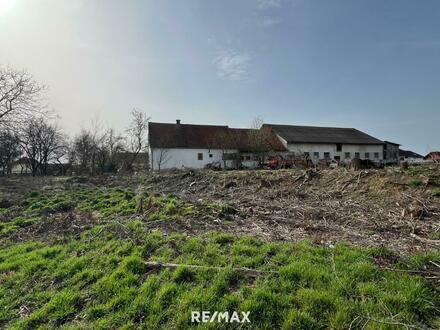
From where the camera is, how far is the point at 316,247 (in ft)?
14.4

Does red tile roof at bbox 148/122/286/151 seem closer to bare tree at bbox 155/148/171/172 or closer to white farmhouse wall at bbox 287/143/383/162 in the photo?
bare tree at bbox 155/148/171/172

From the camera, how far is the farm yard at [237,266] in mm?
2953

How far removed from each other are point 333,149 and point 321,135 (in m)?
3.07

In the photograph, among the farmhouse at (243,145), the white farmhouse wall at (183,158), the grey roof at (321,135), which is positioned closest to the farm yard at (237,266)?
the farmhouse at (243,145)

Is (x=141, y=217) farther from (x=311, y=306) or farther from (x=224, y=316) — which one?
(x=311, y=306)

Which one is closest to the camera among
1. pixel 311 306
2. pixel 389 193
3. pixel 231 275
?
pixel 311 306

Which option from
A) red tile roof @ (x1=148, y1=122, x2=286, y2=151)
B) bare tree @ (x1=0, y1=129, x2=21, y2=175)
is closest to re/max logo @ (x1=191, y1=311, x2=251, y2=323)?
red tile roof @ (x1=148, y1=122, x2=286, y2=151)

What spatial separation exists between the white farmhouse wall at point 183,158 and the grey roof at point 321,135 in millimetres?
10406

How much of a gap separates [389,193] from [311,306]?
6.75 metres

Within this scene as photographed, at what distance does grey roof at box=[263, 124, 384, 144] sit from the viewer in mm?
40316

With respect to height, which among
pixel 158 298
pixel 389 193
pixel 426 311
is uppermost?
pixel 389 193

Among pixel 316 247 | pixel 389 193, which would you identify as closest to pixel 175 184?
pixel 389 193

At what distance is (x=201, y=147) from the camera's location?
37125mm

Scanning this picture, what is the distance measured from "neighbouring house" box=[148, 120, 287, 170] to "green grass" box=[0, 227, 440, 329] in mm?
29068
